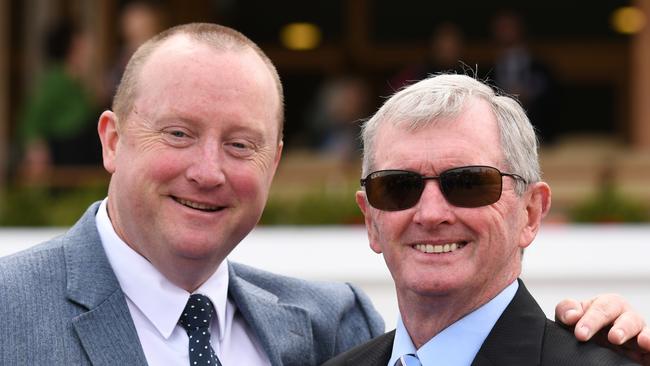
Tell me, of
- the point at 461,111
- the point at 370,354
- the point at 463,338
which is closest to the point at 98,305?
the point at 370,354

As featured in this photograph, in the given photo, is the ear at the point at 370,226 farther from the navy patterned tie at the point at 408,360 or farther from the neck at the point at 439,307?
the navy patterned tie at the point at 408,360

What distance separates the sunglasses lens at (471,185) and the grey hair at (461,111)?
0.07 metres

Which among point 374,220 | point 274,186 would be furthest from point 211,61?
point 274,186

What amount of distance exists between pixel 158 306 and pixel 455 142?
910 mm

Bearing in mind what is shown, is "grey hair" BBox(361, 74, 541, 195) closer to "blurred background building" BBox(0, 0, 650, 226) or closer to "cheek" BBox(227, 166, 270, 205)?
"cheek" BBox(227, 166, 270, 205)

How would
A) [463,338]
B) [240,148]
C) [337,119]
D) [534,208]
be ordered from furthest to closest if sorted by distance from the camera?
[337,119] → [240,148] → [534,208] → [463,338]

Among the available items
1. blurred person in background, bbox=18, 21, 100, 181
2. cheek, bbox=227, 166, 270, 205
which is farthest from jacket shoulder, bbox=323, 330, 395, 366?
blurred person in background, bbox=18, 21, 100, 181

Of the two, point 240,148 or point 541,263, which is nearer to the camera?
point 240,148

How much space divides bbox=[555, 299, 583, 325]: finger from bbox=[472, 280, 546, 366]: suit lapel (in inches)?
2.0

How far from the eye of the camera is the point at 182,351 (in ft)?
10.6

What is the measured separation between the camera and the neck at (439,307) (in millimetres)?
3020

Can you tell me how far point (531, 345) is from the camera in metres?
2.96

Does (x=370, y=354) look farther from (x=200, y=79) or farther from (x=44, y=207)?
(x=44, y=207)

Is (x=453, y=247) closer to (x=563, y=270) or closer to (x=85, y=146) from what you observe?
(x=563, y=270)
